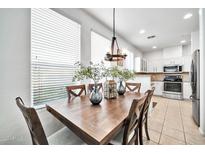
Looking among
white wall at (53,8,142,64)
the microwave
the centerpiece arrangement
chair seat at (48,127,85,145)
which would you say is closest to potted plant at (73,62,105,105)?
the centerpiece arrangement

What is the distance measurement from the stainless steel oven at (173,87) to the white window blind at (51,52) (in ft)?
14.8

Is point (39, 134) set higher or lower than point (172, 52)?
lower

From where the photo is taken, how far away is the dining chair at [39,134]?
2.13 ft

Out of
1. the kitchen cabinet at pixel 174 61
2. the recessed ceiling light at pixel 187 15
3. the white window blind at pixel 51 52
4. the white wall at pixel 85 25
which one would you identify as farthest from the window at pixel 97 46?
the kitchen cabinet at pixel 174 61

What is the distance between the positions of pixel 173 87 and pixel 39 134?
5610mm

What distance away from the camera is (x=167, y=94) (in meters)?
5.19

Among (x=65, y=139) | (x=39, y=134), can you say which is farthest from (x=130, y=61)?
(x=39, y=134)

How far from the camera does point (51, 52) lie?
2.07 metres

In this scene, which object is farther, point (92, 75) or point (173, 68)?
point (173, 68)

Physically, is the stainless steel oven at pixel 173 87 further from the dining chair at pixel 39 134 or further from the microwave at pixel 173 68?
the dining chair at pixel 39 134

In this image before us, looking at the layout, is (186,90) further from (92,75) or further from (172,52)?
(92,75)
